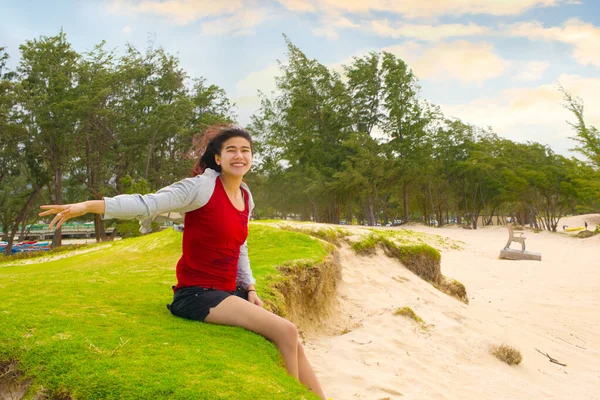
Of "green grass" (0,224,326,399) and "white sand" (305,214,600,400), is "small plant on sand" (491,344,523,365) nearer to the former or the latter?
"white sand" (305,214,600,400)

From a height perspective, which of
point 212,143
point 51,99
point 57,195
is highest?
point 51,99

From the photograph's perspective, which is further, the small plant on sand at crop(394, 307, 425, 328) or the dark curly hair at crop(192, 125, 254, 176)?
the small plant on sand at crop(394, 307, 425, 328)

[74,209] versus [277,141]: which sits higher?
[277,141]

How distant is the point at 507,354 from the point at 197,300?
4908 mm

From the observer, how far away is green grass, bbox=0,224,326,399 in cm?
→ 257

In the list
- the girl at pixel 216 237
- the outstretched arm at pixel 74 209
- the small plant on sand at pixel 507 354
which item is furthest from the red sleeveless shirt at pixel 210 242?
the small plant on sand at pixel 507 354

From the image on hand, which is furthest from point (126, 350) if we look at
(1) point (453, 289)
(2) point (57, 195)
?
(2) point (57, 195)

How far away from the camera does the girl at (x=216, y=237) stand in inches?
131

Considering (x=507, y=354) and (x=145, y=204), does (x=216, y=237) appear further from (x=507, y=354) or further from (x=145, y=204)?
(x=507, y=354)

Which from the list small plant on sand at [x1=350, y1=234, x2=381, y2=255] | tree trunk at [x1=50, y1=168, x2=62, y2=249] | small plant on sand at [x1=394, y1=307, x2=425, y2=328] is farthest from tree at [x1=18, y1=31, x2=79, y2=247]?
small plant on sand at [x1=394, y1=307, x2=425, y2=328]

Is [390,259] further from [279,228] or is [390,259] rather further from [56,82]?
[56,82]

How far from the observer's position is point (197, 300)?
11.7 feet

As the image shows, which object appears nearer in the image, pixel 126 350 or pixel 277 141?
pixel 126 350

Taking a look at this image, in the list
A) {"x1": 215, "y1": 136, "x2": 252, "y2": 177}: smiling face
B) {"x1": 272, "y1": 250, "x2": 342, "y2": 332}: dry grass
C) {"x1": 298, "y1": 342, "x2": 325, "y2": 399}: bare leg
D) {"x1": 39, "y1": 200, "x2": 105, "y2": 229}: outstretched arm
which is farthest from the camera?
{"x1": 272, "y1": 250, "x2": 342, "y2": 332}: dry grass
